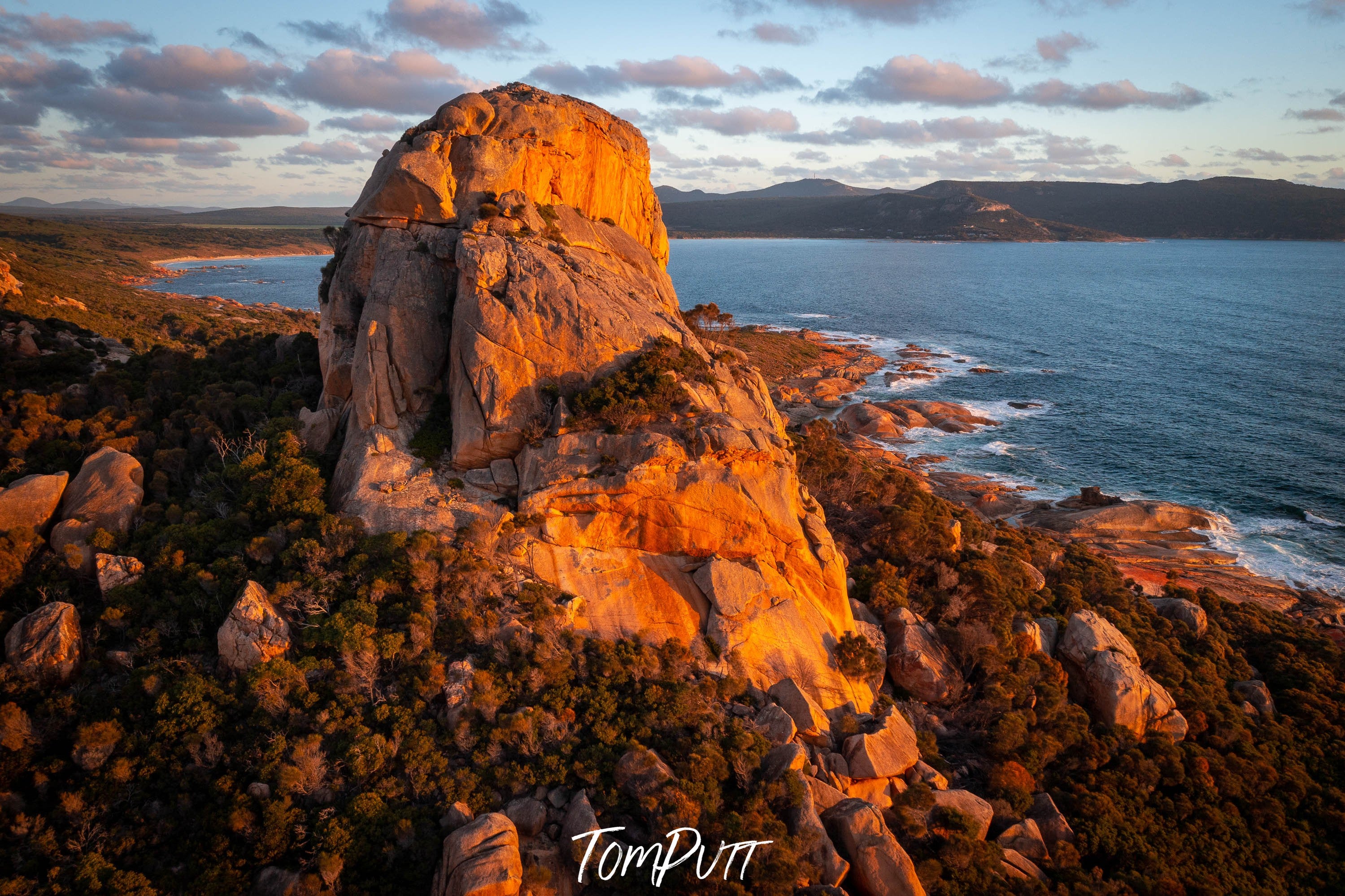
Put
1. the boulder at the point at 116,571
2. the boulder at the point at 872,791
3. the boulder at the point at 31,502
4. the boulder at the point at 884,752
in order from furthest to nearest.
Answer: the boulder at the point at 31,502 → the boulder at the point at 116,571 → the boulder at the point at 884,752 → the boulder at the point at 872,791

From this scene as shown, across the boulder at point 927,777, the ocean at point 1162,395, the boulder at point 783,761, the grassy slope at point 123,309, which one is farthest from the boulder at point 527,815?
the ocean at point 1162,395

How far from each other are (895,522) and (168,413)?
45.2 meters

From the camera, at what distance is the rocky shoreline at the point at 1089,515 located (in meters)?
51.2

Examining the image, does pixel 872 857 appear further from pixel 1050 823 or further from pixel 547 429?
pixel 547 429

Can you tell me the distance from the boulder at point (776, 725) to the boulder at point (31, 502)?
32.0m

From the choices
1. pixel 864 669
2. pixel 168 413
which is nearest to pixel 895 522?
pixel 864 669

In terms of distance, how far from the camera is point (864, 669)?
95.4 feet

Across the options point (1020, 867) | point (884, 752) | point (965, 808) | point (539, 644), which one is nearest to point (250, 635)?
point (539, 644)

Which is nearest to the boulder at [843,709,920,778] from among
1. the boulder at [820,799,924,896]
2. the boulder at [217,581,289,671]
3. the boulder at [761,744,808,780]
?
the boulder at [761,744,808,780]

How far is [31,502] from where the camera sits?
2862cm

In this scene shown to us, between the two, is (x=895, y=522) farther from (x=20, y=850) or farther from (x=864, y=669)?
(x=20, y=850)

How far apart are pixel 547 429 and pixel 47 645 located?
63.6 feet

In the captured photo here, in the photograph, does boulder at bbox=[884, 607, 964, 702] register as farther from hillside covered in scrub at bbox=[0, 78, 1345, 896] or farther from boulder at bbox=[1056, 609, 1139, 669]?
boulder at bbox=[1056, 609, 1139, 669]

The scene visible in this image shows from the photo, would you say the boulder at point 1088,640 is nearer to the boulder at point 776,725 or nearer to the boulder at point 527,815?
the boulder at point 776,725
